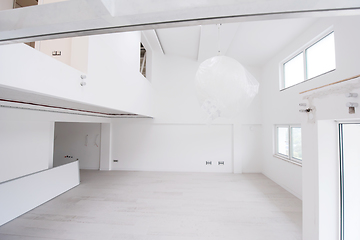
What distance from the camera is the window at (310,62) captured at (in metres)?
2.44

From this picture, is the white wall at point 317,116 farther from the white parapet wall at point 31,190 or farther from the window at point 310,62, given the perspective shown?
the white parapet wall at point 31,190

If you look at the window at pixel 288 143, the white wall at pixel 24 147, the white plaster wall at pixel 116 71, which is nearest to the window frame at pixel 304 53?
the window at pixel 288 143

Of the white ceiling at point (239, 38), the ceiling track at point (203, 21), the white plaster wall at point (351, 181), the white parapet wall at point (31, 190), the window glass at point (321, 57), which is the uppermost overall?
the white ceiling at point (239, 38)

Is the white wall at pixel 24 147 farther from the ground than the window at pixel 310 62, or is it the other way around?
the window at pixel 310 62

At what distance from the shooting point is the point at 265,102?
444cm

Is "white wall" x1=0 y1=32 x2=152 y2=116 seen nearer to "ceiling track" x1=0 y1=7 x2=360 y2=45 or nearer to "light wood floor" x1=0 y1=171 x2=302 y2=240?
"ceiling track" x1=0 y1=7 x2=360 y2=45

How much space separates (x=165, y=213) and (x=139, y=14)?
A: 2704 millimetres

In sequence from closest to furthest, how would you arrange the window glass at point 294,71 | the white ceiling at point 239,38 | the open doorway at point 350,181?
the open doorway at point 350,181
the white ceiling at point 239,38
the window glass at point 294,71

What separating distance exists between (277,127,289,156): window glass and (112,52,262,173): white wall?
2.47ft

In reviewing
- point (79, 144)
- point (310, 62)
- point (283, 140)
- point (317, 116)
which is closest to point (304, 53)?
point (310, 62)

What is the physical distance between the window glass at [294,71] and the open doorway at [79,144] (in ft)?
17.4

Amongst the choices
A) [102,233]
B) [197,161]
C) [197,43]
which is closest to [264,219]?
[102,233]

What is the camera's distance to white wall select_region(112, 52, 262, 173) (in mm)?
4746

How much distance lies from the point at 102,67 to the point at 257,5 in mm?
1997
